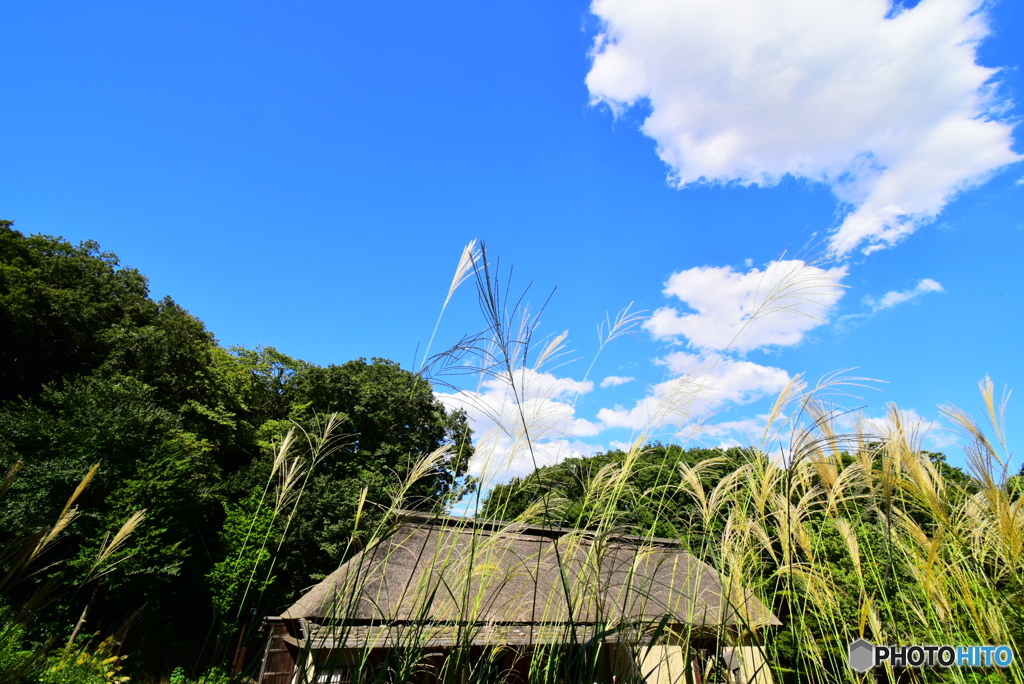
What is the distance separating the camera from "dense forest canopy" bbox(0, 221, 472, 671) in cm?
891

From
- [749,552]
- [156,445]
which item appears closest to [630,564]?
[749,552]

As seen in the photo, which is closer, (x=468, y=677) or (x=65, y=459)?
(x=468, y=677)

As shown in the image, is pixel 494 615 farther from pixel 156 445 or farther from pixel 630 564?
pixel 156 445

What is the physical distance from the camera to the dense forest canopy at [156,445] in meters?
8.91

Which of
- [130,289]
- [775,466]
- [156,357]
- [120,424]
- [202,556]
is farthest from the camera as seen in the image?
[130,289]

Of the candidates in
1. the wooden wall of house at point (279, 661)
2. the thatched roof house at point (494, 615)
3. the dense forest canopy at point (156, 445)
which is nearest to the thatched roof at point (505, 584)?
the thatched roof house at point (494, 615)

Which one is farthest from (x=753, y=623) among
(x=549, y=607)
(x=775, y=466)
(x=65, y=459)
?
(x=65, y=459)

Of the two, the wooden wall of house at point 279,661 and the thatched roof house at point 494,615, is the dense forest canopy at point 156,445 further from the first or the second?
the thatched roof house at point 494,615

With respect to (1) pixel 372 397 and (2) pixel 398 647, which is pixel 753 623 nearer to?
(2) pixel 398 647

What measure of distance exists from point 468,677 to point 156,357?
654 inches

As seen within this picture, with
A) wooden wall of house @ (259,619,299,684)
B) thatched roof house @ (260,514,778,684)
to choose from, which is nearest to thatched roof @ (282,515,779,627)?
thatched roof house @ (260,514,778,684)

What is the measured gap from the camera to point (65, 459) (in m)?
8.98

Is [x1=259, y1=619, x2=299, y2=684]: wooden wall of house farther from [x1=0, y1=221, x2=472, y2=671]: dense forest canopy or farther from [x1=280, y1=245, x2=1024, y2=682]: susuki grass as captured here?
[x1=280, y1=245, x2=1024, y2=682]: susuki grass

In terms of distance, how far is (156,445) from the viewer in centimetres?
1027
